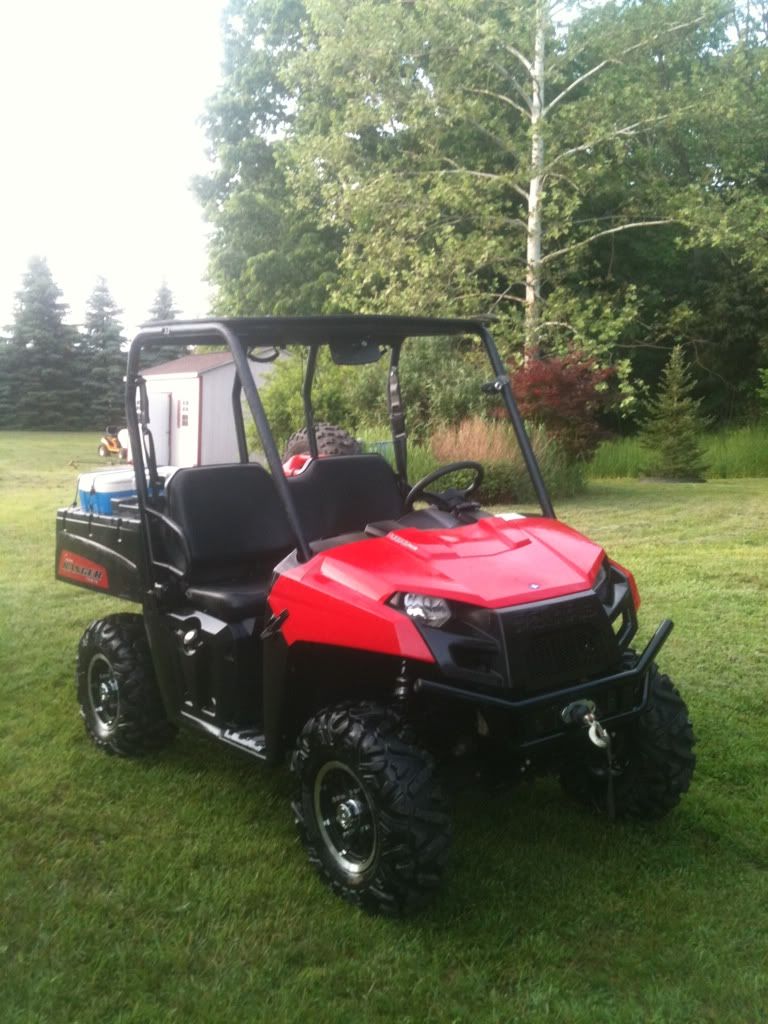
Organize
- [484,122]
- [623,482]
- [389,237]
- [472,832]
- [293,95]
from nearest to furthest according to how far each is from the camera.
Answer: [472,832] < [623,482] < [389,237] < [484,122] < [293,95]

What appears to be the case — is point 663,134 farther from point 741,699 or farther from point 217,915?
point 217,915

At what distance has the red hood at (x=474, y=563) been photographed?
2762 mm

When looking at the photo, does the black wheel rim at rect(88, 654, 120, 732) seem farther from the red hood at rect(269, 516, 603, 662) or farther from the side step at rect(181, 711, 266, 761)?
the red hood at rect(269, 516, 603, 662)

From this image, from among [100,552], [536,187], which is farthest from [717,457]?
[100,552]

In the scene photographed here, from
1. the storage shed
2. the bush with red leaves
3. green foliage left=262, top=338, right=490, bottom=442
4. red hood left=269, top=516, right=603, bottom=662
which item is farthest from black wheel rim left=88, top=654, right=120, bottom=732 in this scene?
the storage shed

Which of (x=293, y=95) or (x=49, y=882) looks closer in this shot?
(x=49, y=882)

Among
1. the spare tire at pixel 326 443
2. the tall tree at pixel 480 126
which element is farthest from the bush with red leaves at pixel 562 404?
the spare tire at pixel 326 443

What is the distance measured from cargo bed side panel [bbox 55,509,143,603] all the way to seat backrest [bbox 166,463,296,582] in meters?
0.26

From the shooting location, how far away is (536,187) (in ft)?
59.0

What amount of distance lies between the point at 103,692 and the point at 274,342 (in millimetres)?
1582

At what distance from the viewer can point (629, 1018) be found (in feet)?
7.86

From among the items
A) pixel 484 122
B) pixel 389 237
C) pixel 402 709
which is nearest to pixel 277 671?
pixel 402 709

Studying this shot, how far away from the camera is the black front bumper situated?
2.65 metres

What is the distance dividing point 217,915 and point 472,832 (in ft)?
3.00
